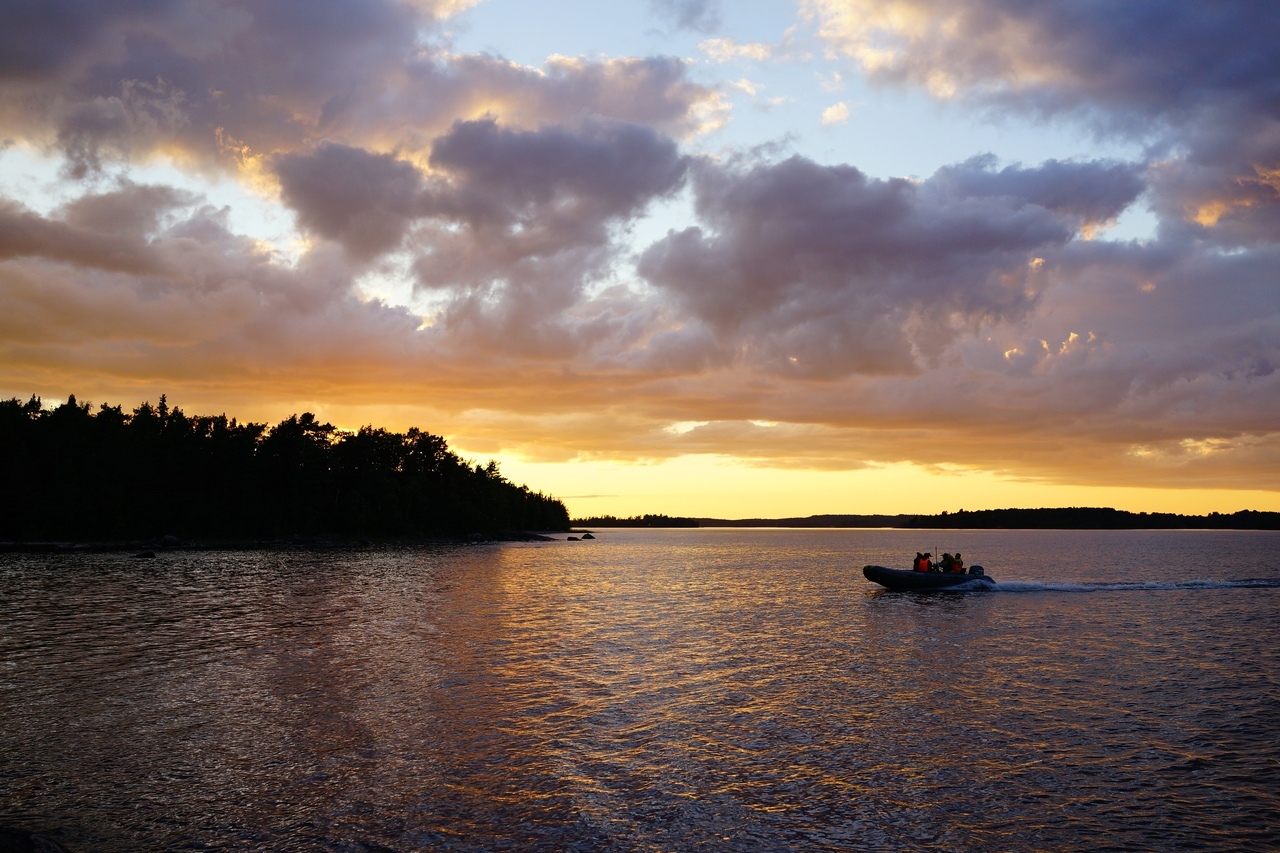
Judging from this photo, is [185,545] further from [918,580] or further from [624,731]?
[624,731]

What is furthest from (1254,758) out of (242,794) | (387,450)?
(387,450)

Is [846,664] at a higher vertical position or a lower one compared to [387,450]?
lower

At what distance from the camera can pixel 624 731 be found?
21.3 m

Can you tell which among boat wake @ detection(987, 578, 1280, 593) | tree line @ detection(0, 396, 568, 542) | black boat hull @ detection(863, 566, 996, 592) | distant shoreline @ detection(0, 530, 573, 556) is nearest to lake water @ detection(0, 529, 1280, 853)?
black boat hull @ detection(863, 566, 996, 592)

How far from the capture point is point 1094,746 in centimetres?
2056

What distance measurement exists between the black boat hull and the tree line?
106 meters

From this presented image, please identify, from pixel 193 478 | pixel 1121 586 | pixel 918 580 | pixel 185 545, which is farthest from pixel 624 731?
pixel 193 478

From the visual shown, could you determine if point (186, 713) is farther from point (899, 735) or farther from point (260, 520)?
point (260, 520)

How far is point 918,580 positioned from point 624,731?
51217 millimetres

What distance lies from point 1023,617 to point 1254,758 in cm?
3215

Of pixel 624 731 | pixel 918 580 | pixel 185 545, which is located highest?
pixel 918 580

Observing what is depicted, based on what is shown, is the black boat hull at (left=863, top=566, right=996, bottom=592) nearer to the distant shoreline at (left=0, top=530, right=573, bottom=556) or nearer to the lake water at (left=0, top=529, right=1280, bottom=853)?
the lake water at (left=0, top=529, right=1280, bottom=853)

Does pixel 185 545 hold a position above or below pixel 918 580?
below

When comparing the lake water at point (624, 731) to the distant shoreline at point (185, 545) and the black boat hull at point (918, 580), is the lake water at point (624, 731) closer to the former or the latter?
the black boat hull at point (918, 580)
